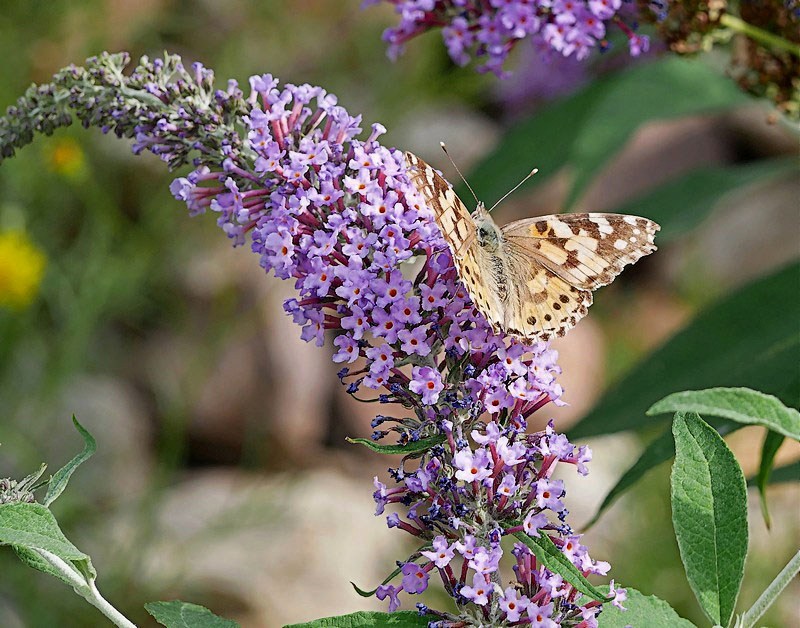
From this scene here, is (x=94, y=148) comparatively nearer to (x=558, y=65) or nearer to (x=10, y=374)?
(x=10, y=374)

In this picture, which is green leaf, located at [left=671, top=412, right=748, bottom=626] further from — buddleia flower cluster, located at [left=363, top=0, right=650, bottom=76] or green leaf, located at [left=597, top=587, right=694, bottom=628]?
buddleia flower cluster, located at [left=363, top=0, right=650, bottom=76]

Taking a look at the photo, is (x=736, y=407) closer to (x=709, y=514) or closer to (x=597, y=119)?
(x=709, y=514)

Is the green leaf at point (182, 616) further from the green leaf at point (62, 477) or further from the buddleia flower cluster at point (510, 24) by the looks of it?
the buddleia flower cluster at point (510, 24)

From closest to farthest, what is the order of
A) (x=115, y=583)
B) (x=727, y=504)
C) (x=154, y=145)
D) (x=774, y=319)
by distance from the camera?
(x=727, y=504), (x=154, y=145), (x=774, y=319), (x=115, y=583)

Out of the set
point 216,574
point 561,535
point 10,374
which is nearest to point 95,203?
point 10,374

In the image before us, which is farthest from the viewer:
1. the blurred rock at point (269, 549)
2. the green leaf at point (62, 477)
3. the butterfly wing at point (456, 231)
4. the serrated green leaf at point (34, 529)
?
the blurred rock at point (269, 549)

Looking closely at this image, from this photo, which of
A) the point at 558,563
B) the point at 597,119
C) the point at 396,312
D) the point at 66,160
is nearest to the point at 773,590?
the point at 558,563

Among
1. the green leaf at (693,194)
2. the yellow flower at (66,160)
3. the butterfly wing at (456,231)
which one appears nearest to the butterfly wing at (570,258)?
the butterfly wing at (456,231)
